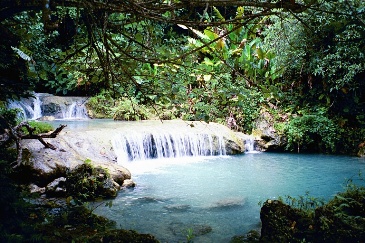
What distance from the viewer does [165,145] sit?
11.7 m

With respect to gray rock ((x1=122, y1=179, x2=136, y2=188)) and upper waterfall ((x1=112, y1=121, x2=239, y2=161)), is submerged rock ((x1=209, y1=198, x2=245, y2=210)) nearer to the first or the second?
gray rock ((x1=122, y1=179, x2=136, y2=188))

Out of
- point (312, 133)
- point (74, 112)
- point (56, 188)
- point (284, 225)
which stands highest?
point (74, 112)

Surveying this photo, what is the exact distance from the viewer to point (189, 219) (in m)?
5.61

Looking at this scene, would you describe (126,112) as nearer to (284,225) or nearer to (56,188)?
(56,188)

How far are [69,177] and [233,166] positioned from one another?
5.55m

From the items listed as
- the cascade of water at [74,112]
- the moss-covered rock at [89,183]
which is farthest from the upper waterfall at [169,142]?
the cascade of water at [74,112]

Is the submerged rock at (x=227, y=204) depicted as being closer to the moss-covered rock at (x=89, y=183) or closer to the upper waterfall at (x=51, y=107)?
the moss-covered rock at (x=89, y=183)

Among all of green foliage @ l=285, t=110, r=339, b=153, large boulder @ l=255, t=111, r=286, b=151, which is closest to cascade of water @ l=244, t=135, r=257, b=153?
large boulder @ l=255, t=111, r=286, b=151

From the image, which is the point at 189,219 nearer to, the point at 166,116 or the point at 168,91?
the point at 168,91

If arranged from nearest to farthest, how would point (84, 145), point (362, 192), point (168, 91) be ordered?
point (168, 91)
point (362, 192)
point (84, 145)

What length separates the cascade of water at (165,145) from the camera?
10.7 metres

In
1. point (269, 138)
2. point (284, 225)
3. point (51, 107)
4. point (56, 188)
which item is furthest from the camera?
point (51, 107)

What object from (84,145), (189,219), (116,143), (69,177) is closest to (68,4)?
(189,219)

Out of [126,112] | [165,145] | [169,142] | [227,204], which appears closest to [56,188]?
[227,204]
